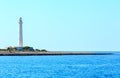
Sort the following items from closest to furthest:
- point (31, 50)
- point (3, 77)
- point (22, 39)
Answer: point (3, 77) → point (22, 39) → point (31, 50)

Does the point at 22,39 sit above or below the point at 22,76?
above

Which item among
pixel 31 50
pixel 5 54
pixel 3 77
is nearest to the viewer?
pixel 3 77

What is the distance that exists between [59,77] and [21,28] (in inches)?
3765

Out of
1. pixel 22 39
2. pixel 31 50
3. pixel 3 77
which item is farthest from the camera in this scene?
pixel 31 50

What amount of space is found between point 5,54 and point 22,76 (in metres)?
101

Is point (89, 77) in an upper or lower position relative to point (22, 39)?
lower

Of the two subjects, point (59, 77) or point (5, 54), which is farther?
point (5, 54)

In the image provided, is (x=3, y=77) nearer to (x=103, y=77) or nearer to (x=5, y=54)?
(x=103, y=77)

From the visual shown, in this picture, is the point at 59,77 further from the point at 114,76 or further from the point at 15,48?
the point at 15,48

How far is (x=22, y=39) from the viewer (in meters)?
Result: 146

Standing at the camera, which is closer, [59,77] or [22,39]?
[59,77]

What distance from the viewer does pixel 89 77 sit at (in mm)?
54000

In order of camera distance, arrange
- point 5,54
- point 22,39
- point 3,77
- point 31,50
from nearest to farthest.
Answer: point 3,77, point 22,39, point 5,54, point 31,50

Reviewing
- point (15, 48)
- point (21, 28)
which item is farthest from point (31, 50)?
point (21, 28)
